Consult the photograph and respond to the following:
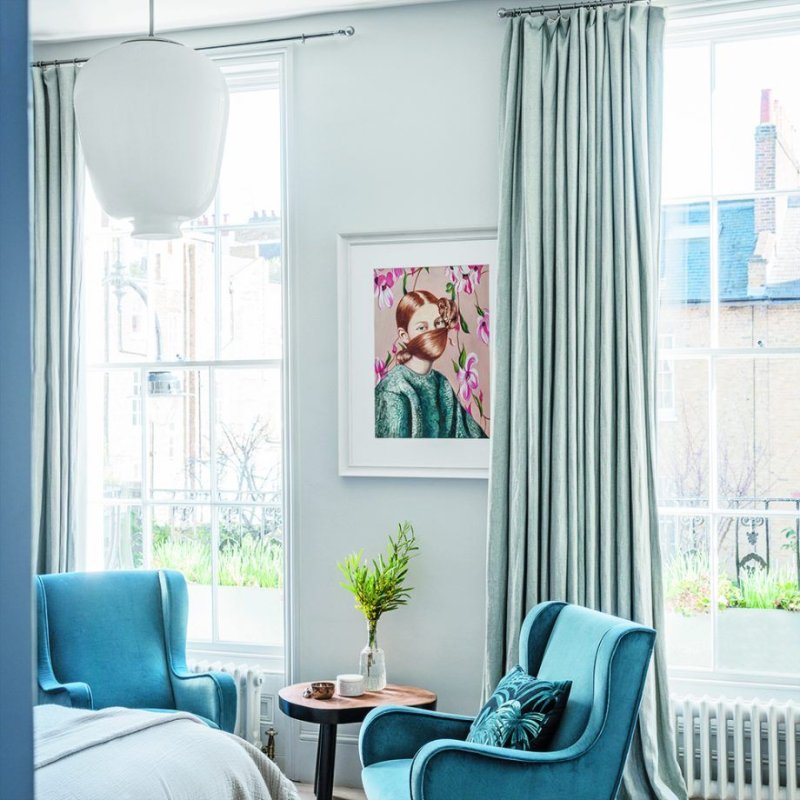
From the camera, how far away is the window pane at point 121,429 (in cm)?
394

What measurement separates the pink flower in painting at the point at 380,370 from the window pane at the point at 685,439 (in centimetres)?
104

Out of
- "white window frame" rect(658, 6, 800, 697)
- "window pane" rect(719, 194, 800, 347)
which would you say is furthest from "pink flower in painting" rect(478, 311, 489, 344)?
"window pane" rect(719, 194, 800, 347)

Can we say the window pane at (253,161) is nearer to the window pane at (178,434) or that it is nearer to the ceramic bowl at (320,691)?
the window pane at (178,434)

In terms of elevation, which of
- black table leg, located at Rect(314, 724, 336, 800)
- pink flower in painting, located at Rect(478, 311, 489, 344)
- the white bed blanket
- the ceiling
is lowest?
black table leg, located at Rect(314, 724, 336, 800)

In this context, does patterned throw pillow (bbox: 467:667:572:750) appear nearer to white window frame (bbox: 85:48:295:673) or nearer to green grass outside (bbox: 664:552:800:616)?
green grass outside (bbox: 664:552:800:616)

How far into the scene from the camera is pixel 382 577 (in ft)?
10.8

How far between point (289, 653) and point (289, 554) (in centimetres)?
39

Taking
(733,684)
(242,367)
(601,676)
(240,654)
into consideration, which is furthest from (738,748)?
(242,367)

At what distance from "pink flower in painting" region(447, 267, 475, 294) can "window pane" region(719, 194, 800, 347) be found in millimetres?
926

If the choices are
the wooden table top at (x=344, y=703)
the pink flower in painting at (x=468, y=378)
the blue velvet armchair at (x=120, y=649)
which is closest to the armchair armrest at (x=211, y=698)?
the blue velvet armchair at (x=120, y=649)

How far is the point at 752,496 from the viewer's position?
3344mm

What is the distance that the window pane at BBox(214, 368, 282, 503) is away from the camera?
380 centimetres

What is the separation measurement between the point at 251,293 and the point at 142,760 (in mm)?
2085

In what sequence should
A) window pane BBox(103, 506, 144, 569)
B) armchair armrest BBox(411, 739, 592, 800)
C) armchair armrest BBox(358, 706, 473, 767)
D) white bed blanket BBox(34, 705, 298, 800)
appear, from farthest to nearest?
window pane BBox(103, 506, 144, 569)
armchair armrest BBox(358, 706, 473, 767)
armchair armrest BBox(411, 739, 592, 800)
white bed blanket BBox(34, 705, 298, 800)
